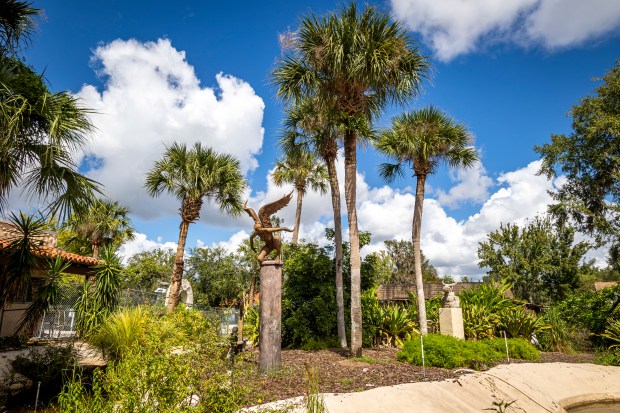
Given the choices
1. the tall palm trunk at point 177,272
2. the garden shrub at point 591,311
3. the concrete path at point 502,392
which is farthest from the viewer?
the garden shrub at point 591,311

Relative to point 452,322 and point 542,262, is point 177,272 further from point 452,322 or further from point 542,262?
point 542,262

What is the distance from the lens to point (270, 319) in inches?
341

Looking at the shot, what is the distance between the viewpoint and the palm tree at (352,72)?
11.1m

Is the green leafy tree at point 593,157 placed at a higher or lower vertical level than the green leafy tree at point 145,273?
higher

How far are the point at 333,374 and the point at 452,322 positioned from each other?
6129 mm

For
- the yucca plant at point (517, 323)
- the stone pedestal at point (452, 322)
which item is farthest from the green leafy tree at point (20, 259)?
the yucca plant at point (517, 323)

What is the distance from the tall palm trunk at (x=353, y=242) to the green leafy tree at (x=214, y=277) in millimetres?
25508

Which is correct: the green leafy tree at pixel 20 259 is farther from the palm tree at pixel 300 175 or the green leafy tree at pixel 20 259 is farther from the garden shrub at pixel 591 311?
the garden shrub at pixel 591 311

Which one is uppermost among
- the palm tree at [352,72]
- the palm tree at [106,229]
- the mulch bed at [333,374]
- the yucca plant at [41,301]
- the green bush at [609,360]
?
the palm tree at [352,72]

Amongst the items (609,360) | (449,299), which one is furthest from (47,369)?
(609,360)

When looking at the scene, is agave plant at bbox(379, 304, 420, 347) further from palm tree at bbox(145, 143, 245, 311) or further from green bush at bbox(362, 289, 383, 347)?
palm tree at bbox(145, 143, 245, 311)

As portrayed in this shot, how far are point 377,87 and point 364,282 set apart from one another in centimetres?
795

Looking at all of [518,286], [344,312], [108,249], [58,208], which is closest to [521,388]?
[344,312]

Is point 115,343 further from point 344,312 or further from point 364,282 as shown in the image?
point 364,282
